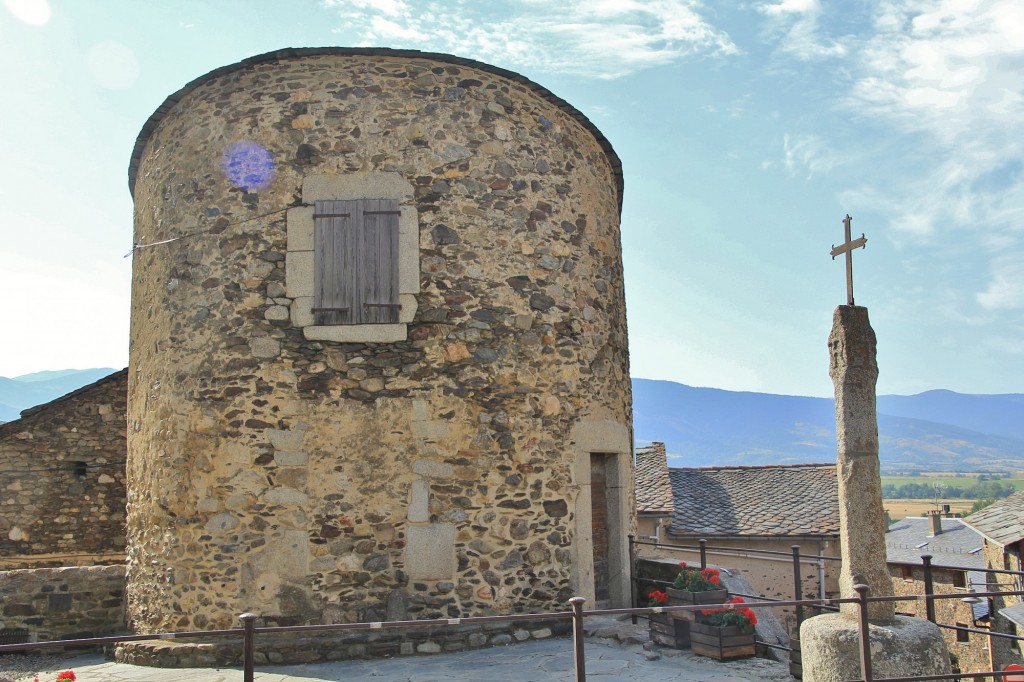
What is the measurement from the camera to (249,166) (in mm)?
9000

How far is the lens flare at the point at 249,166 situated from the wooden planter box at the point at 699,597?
6.08 meters

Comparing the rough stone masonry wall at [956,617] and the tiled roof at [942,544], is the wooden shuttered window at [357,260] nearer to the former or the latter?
the rough stone masonry wall at [956,617]

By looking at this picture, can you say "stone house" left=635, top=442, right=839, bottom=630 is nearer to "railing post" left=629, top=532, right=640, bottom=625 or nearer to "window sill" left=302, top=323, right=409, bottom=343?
"railing post" left=629, top=532, right=640, bottom=625

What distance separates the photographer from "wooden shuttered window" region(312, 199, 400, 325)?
8820 millimetres

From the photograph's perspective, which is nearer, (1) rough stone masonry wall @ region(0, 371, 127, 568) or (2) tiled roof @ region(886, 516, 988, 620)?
(1) rough stone masonry wall @ region(0, 371, 127, 568)

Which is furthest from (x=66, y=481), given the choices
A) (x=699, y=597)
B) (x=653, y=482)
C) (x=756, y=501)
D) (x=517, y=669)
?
(x=756, y=501)

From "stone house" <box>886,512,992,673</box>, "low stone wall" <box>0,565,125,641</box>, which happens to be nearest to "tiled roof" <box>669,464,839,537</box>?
"stone house" <box>886,512,992,673</box>

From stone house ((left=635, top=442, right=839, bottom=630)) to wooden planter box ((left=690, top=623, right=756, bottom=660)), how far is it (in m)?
13.1

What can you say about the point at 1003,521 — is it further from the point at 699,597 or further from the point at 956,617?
the point at 699,597

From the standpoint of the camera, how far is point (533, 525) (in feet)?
29.0

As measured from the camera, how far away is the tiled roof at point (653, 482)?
24.0 m

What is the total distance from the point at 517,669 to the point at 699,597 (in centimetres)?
201

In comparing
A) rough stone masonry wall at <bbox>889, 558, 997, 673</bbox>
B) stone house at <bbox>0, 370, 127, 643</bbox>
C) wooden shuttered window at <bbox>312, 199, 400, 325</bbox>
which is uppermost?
wooden shuttered window at <bbox>312, 199, 400, 325</bbox>

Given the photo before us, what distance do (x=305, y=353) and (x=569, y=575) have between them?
3676 mm
